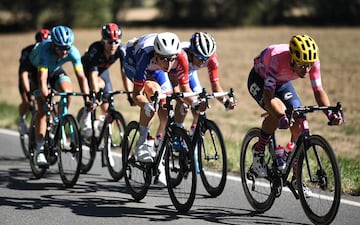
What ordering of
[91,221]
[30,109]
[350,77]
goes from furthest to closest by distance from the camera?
[350,77] < [30,109] < [91,221]

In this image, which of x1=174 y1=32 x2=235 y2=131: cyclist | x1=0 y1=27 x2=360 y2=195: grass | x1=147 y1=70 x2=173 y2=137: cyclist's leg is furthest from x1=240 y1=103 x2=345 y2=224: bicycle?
x1=147 y1=70 x2=173 y2=137: cyclist's leg

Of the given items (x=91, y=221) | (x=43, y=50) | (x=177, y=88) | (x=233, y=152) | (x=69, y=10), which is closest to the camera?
(x=91, y=221)

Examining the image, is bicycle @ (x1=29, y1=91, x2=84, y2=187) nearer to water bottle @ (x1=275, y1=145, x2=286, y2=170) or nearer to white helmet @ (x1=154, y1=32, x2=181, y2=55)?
white helmet @ (x1=154, y1=32, x2=181, y2=55)

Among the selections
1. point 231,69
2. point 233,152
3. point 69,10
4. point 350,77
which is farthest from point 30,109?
point 69,10

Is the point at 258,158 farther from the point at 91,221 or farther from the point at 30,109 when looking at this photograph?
the point at 30,109

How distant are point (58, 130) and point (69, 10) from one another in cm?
4385

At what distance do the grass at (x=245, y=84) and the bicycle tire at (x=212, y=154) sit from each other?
57.6 inches

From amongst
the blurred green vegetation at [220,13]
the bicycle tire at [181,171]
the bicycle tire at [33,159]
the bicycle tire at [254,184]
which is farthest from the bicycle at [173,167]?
the blurred green vegetation at [220,13]

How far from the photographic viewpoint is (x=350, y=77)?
77.9 feet

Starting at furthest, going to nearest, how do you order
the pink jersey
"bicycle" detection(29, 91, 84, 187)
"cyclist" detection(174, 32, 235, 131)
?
"bicycle" detection(29, 91, 84, 187), "cyclist" detection(174, 32, 235, 131), the pink jersey

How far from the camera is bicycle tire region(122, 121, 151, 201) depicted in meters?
8.64

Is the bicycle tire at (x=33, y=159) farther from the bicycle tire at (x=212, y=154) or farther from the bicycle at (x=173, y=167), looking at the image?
the bicycle tire at (x=212, y=154)

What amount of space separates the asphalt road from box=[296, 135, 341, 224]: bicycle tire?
43 centimetres

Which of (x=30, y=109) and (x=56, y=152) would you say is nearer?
(x=56, y=152)
